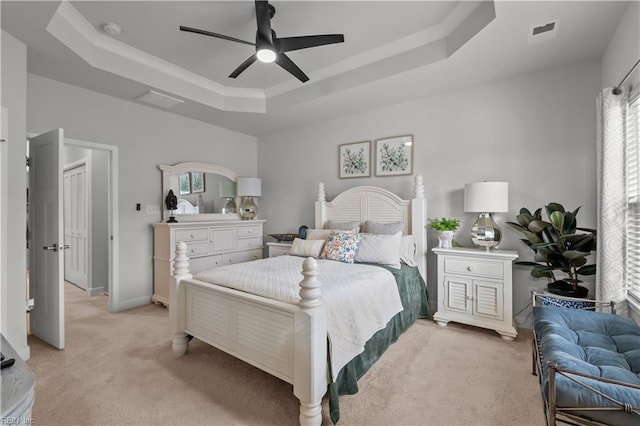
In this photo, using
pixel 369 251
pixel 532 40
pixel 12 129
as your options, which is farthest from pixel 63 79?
pixel 532 40

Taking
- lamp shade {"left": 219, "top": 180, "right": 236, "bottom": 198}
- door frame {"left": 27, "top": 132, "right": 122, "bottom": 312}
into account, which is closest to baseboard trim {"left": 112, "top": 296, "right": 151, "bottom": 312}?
door frame {"left": 27, "top": 132, "right": 122, "bottom": 312}

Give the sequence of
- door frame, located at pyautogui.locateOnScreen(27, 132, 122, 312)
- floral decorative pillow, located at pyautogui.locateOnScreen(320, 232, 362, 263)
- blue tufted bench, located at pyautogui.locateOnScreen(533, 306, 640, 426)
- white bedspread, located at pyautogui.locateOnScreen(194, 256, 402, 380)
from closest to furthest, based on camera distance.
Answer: blue tufted bench, located at pyautogui.locateOnScreen(533, 306, 640, 426), white bedspread, located at pyautogui.locateOnScreen(194, 256, 402, 380), floral decorative pillow, located at pyautogui.locateOnScreen(320, 232, 362, 263), door frame, located at pyautogui.locateOnScreen(27, 132, 122, 312)

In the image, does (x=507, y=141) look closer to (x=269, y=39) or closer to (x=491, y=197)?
(x=491, y=197)

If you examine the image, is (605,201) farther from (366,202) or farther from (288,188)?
(288,188)

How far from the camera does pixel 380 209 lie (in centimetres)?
378

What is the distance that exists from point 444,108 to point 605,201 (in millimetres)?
1925

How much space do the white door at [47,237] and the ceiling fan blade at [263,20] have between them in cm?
200

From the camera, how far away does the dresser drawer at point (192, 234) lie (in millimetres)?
3758

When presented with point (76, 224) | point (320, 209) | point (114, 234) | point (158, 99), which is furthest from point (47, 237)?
point (320, 209)

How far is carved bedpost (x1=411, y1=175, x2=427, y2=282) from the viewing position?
11.2ft

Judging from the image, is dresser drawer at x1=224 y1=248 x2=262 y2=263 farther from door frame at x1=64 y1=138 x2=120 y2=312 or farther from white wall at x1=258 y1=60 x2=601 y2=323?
white wall at x1=258 y1=60 x2=601 y2=323

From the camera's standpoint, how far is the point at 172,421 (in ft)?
5.65

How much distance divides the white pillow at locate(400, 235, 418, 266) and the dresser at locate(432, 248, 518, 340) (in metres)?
0.29

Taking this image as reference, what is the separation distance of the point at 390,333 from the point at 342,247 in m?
1.00
